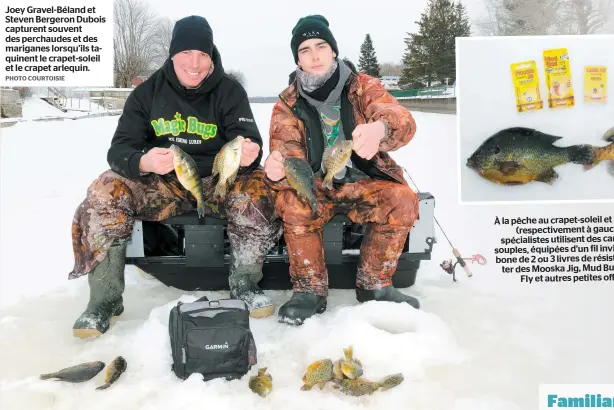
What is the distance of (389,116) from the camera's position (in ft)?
8.89

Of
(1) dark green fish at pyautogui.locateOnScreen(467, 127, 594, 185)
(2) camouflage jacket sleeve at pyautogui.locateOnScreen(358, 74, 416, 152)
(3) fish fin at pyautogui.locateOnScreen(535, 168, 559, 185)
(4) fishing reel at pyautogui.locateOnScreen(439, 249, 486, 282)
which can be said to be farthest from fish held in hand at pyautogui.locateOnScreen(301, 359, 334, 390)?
(3) fish fin at pyautogui.locateOnScreen(535, 168, 559, 185)

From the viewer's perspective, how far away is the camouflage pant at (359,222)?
2771 millimetres

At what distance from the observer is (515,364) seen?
237 cm

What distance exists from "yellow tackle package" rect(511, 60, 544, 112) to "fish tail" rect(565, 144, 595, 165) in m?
0.52

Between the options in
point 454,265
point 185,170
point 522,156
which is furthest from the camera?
point 522,156

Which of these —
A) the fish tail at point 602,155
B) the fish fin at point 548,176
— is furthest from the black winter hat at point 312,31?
the fish tail at point 602,155

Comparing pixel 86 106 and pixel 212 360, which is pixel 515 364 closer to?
pixel 212 360

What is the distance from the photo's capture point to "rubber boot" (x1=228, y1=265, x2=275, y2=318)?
2832mm

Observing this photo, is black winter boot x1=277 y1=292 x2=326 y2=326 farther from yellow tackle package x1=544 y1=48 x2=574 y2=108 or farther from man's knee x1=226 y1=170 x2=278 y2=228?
yellow tackle package x1=544 y1=48 x2=574 y2=108

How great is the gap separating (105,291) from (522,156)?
374cm

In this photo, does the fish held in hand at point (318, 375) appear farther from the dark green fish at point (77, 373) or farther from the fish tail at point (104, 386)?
the dark green fish at point (77, 373)

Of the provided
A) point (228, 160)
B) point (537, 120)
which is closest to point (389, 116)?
point (228, 160)

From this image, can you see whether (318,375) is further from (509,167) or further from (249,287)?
(509,167)

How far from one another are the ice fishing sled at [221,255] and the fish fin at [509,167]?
208 cm
